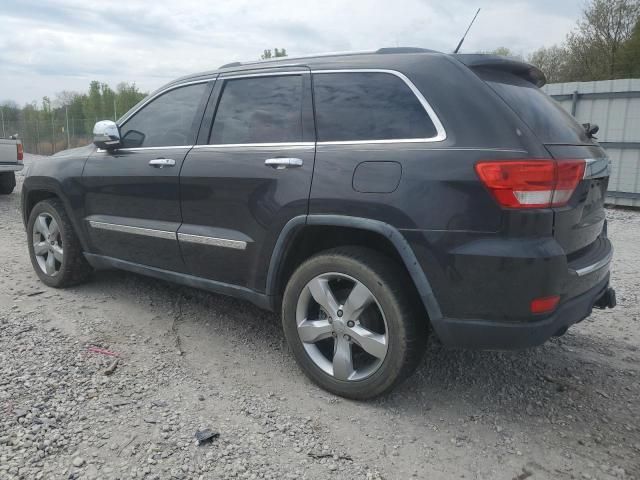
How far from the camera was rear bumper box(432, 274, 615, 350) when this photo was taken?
2447 millimetres

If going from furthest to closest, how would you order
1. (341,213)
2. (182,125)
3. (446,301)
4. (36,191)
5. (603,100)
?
(603,100) < (36,191) < (182,125) < (341,213) < (446,301)

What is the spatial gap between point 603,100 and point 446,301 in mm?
9347

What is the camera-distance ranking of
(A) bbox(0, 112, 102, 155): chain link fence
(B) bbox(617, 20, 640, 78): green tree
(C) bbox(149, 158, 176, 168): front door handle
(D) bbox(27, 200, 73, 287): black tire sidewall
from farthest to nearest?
(A) bbox(0, 112, 102, 155): chain link fence → (B) bbox(617, 20, 640, 78): green tree → (D) bbox(27, 200, 73, 287): black tire sidewall → (C) bbox(149, 158, 176, 168): front door handle

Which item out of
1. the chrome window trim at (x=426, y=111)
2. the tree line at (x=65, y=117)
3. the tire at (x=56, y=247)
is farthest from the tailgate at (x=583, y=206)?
the tree line at (x=65, y=117)

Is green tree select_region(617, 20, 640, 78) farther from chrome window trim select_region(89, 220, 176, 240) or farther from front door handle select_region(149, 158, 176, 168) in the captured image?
chrome window trim select_region(89, 220, 176, 240)

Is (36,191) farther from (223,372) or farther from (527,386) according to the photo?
(527,386)

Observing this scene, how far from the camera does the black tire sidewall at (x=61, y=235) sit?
14.7 feet

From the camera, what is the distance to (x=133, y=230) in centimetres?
390

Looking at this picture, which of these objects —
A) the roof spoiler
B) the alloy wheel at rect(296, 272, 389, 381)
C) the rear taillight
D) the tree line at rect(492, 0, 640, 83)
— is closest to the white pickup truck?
the alloy wheel at rect(296, 272, 389, 381)

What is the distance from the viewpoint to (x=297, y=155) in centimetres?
296

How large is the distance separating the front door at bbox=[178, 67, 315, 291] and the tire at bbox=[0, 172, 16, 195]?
9.72m

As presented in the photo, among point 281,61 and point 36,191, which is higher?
point 281,61

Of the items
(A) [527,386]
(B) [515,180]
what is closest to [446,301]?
(B) [515,180]

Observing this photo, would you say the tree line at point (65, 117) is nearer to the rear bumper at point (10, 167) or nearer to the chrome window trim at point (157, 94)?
the rear bumper at point (10, 167)
